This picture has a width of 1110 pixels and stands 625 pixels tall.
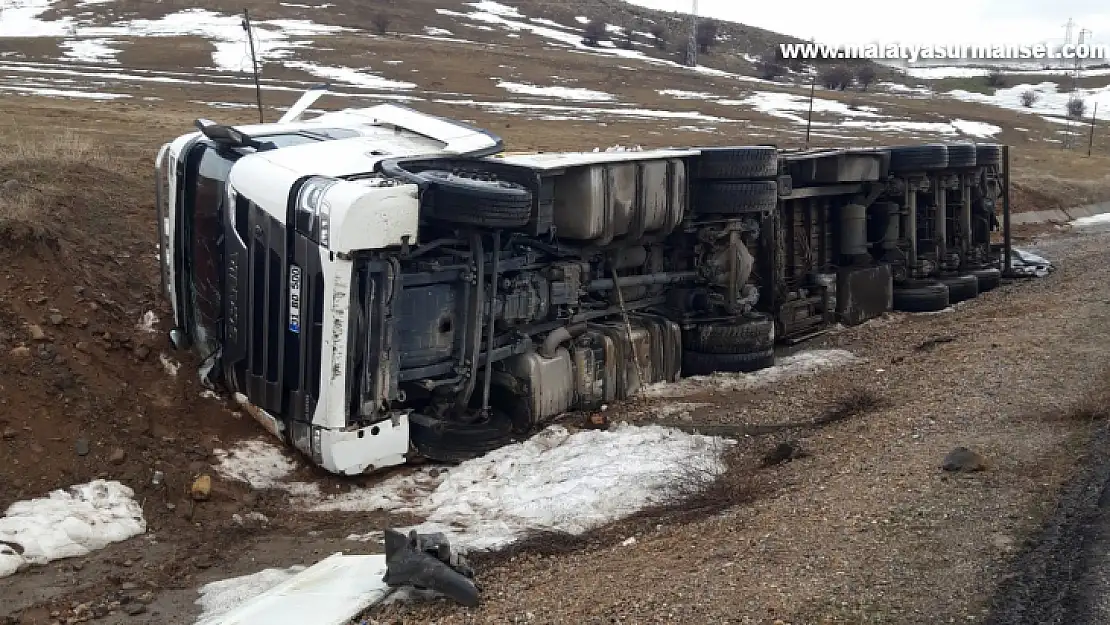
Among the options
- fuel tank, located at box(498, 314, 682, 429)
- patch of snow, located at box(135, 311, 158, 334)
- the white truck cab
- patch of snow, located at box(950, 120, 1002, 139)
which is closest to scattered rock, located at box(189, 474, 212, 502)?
the white truck cab

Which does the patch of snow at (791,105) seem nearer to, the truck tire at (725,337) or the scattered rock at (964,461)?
the truck tire at (725,337)

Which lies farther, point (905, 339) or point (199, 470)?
point (905, 339)

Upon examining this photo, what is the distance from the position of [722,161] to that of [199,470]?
4.98 meters

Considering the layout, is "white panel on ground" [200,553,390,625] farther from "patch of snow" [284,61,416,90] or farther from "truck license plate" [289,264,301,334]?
"patch of snow" [284,61,416,90]

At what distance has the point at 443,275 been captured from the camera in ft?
22.9

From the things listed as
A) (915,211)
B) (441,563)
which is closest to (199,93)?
(915,211)

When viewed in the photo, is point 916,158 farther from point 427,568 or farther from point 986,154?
point 427,568

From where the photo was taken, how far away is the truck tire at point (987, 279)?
1361 cm

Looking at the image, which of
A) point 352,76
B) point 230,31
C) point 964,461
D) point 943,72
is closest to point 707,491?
point 964,461

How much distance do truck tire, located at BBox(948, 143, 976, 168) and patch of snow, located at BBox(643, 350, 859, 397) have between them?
14.7 ft

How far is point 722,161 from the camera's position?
909 centimetres

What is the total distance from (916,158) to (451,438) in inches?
300

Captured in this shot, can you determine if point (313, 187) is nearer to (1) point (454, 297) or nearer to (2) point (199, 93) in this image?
(1) point (454, 297)

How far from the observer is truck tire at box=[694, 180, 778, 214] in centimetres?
916
